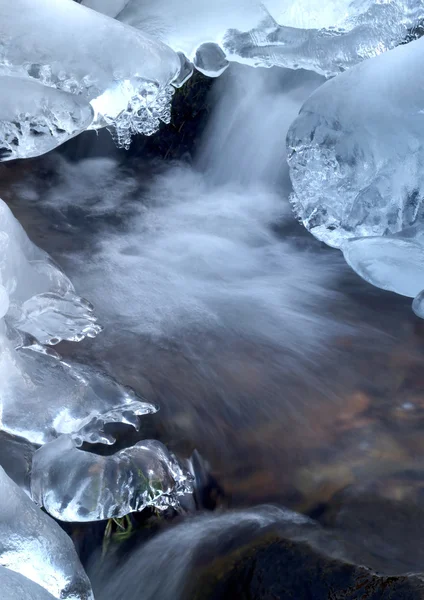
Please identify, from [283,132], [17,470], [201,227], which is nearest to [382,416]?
[17,470]

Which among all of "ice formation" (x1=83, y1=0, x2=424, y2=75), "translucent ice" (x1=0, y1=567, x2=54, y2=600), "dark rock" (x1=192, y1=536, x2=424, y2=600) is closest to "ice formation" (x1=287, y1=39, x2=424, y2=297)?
"ice formation" (x1=83, y1=0, x2=424, y2=75)

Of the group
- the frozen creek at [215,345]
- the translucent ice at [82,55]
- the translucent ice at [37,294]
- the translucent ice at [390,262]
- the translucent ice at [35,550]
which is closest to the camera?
the translucent ice at [35,550]

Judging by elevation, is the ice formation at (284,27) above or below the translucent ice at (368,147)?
above

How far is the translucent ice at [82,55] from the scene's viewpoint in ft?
8.39

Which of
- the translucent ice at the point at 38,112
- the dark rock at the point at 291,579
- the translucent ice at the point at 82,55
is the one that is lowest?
the dark rock at the point at 291,579

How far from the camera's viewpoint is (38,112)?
2691mm

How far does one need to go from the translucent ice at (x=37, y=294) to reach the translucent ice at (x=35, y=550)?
867mm

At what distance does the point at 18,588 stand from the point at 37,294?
167 cm

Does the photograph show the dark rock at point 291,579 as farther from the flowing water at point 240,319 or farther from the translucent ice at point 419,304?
the translucent ice at point 419,304

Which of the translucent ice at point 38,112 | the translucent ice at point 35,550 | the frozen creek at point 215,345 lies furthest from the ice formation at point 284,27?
the translucent ice at point 35,550

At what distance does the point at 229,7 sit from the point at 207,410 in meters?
1.63

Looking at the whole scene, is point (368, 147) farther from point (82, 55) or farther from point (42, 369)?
point (42, 369)

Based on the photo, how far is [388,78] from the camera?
2.82 metres

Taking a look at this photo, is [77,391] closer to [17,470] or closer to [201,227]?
[17,470]
